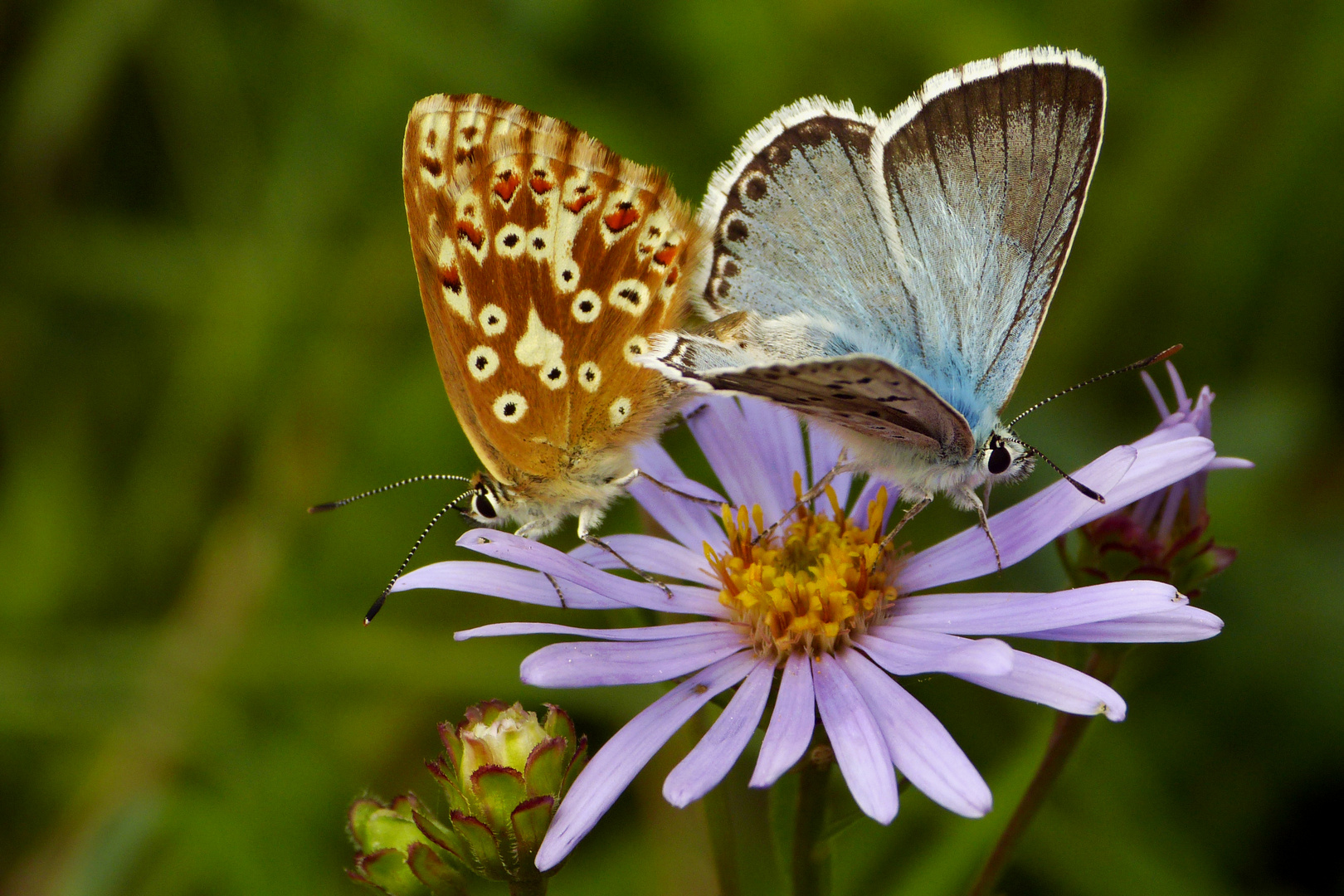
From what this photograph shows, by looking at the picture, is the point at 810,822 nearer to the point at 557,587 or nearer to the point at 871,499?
the point at 557,587

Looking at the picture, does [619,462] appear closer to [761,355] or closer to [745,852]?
[761,355]

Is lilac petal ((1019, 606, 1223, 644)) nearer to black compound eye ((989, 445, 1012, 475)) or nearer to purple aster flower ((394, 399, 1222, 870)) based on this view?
purple aster flower ((394, 399, 1222, 870))

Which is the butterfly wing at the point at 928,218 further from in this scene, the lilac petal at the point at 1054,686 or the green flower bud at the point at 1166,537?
the lilac petal at the point at 1054,686

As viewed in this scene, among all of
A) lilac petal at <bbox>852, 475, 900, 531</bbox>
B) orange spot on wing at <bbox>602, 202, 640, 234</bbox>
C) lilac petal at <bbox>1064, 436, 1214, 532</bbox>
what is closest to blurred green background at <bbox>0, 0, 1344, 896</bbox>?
lilac petal at <bbox>852, 475, 900, 531</bbox>

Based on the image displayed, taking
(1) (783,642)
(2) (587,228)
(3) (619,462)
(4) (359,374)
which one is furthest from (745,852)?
(4) (359,374)

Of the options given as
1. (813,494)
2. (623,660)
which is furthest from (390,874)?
(813,494)

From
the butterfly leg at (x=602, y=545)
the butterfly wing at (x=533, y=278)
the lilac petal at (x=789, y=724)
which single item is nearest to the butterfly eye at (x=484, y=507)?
the butterfly wing at (x=533, y=278)
